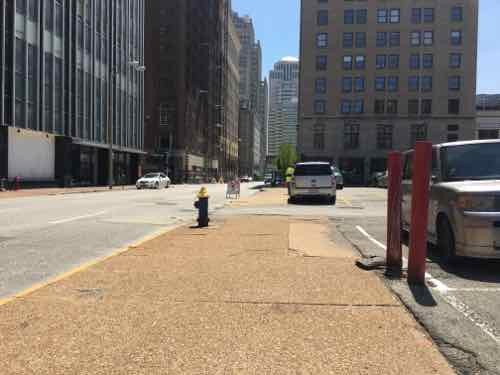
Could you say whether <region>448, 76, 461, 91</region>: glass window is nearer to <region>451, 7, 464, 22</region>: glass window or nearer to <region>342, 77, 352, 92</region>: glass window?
<region>451, 7, 464, 22</region>: glass window

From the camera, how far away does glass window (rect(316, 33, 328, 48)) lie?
2936 inches

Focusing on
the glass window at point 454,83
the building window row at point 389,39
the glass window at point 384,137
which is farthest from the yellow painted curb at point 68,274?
the glass window at point 454,83

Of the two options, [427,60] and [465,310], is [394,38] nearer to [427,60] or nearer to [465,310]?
[427,60]

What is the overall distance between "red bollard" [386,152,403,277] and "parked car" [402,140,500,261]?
0.80 m

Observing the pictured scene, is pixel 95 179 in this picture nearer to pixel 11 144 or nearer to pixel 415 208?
pixel 11 144

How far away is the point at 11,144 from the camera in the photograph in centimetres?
3325

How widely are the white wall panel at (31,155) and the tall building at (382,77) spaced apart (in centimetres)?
4404

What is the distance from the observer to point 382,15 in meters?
73.4

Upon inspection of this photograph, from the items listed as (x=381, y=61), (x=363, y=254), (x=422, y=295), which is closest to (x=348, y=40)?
(x=381, y=61)

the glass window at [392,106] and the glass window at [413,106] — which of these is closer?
the glass window at [413,106]

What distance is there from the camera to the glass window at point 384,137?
74.2 metres

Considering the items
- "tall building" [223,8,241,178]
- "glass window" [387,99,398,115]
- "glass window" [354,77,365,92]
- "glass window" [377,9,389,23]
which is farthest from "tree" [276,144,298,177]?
"glass window" [377,9,389,23]

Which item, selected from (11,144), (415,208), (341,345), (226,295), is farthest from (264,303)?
(11,144)

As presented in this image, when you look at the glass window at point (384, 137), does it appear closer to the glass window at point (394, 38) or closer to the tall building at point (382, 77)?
the tall building at point (382, 77)
